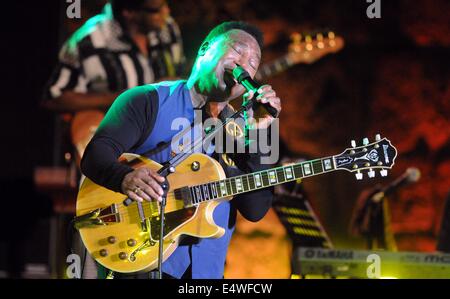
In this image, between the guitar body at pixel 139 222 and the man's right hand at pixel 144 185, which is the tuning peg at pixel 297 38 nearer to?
the guitar body at pixel 139 222

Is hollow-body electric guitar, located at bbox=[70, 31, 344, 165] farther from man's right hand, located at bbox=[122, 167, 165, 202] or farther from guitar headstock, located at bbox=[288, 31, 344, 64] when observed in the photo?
man's right hand, located at bbox=[122, 167, 165, 202]

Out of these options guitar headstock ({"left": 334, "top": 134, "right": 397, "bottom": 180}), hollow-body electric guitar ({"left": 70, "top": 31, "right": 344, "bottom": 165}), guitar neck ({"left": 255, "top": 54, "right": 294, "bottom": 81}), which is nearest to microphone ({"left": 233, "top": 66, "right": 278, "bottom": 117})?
guitar headstock ({"left": 334, "top": 134, "right": 397, "bottom": 180})

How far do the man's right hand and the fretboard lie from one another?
291 millimetres

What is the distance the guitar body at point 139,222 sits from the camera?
340cm

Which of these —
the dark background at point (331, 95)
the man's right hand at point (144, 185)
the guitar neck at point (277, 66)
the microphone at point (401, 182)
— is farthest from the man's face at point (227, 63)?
the microphone at point (401, 182)

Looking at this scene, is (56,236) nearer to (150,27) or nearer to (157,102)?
(150,27)

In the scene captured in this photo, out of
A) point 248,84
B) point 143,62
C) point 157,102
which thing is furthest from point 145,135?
point 143,62

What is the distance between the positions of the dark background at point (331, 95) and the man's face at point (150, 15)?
0.18 metres

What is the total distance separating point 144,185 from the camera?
10.5 feet

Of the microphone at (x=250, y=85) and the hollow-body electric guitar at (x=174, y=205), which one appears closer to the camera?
the microphone at (x=250, y=85)

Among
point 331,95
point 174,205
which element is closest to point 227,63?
point 174,205

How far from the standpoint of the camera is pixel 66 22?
641 centimetres

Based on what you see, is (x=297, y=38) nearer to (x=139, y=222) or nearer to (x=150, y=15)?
(x=150, y=15)

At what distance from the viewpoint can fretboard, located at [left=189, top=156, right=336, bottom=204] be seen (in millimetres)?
3459
